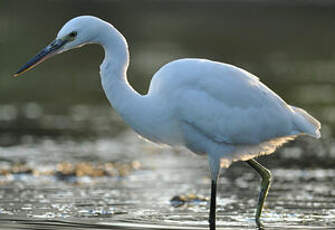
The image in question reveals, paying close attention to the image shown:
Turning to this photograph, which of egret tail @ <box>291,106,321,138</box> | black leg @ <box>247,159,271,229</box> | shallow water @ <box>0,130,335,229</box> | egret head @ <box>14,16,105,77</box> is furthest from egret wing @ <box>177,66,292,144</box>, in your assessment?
egret head @ <box>14,16,105,77</box>

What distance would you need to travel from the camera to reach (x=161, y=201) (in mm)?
9844

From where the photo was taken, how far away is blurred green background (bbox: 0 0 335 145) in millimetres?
18578

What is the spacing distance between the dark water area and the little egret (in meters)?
0.85

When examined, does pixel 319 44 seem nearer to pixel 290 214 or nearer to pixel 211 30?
pixel 211 30

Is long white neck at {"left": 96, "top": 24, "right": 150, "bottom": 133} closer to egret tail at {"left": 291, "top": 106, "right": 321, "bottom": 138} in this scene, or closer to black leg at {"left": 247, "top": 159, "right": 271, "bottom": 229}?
egret tail at {"left": 291, "top": 106, "right": 321, "bottom": 138}

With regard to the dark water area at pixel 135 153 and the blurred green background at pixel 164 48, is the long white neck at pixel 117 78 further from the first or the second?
the blurred green background at pixel 164 48

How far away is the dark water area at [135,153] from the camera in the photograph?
29.9 feet

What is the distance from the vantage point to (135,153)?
13.3 m

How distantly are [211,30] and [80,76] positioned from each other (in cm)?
1575

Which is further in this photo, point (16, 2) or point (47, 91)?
point (16, 2)

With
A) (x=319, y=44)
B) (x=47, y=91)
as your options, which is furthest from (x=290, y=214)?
(x=319, y=44)

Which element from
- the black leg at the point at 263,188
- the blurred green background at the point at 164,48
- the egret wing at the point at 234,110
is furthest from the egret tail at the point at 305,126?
the blurred green background at the point at 164,48

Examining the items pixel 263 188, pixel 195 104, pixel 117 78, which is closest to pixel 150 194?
pixel 263 188

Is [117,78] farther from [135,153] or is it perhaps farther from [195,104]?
[135,153]
